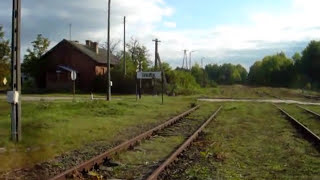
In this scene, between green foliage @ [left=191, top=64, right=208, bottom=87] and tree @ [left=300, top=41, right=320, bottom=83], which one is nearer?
tree @ [left=300, top=41, right=320, bottom=83]

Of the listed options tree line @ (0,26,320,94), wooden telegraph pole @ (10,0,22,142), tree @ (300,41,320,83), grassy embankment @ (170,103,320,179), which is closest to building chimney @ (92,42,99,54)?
tree line @ (0,26,320,94)

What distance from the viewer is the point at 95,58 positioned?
228 ft

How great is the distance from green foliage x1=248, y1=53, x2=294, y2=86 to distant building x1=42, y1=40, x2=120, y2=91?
85.1 m

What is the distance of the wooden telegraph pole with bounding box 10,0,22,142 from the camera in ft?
40.8

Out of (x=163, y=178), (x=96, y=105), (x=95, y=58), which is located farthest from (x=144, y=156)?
(x=95, y=58)

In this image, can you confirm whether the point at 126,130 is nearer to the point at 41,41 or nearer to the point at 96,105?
the point at 96,105

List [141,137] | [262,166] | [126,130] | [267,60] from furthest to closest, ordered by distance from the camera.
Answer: [267,60], [126,130], [141,137], [262,166]

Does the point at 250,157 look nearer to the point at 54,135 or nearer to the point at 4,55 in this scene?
the point at 54,135

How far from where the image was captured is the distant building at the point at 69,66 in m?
67.4

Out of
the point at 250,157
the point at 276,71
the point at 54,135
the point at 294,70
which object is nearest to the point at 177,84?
the point at 54,135

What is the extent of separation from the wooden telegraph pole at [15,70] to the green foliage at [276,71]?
13290 centimetres

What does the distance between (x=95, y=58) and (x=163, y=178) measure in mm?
61972

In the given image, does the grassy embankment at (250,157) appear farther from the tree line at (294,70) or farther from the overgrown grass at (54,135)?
the tree line at (294,70)

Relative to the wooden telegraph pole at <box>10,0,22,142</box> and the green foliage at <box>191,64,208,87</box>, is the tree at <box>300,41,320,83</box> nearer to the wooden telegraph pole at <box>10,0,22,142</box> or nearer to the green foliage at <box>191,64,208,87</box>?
the green foliage at <box>191,64,208,87</box>
